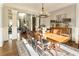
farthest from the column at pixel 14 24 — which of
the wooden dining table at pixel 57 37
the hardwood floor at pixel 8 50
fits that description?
the wooden dining table at pixel 57 37

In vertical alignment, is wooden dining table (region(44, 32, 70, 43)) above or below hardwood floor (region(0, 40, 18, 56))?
above

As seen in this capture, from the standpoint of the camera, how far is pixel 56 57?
2645 mm

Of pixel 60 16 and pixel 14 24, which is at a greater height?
pixel 60 16

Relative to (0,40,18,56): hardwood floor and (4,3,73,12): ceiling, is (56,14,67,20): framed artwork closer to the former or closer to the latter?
(4,3,73,12): ceiling

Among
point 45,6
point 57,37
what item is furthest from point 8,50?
point 45,6

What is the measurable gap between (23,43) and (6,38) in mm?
390

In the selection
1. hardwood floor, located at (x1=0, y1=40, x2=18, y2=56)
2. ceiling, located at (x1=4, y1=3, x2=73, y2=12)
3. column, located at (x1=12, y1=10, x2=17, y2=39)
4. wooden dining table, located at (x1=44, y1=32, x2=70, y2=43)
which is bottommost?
hardwood floor, located at (x1=0, y1=40, x2=18, y2=56)

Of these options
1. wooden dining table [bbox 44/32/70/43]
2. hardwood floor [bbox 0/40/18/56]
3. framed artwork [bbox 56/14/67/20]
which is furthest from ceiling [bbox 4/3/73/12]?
hardwood floor [bbox 0/40/18/56]

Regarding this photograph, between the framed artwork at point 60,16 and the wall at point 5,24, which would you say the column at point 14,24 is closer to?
the wall at point 5,24

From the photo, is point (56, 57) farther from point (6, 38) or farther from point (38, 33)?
point (6, 38)

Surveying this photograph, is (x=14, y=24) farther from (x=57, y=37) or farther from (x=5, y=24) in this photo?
(x=57, y=37)

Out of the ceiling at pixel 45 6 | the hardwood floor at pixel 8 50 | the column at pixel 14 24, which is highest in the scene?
the ceiling at pixel 45 6

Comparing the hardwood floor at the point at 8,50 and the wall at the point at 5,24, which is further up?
the wall at the point at 5,24

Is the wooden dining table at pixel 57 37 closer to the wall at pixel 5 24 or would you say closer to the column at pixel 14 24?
the column at pixel 14 24
